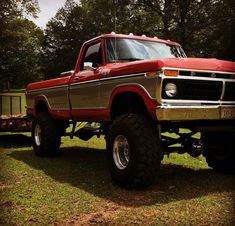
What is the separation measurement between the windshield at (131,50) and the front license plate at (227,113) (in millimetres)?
1841

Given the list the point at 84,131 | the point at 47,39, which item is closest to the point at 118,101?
the point at 84,131

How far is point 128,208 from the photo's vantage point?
5.30m

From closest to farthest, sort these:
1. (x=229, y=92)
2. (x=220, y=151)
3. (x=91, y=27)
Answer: (x=229, y=92) → (x=220, y=151) → (x=91, y=27)

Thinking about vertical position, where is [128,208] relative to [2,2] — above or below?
below

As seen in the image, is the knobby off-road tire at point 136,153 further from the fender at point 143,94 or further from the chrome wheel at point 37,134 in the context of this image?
the chrome wheel at point 37,134

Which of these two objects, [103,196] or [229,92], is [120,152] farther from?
[229,92]

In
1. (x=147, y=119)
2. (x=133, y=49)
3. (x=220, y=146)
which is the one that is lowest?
(x=220, y=146)

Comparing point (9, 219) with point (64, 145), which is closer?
point (9, 219)

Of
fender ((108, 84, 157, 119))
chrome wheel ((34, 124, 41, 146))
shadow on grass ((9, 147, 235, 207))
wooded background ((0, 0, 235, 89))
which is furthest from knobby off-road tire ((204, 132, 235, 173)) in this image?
wooded background ((0, 0, 235, 89))

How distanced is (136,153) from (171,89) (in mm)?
949

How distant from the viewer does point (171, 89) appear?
6012 mm

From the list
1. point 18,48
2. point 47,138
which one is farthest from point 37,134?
point 18,48

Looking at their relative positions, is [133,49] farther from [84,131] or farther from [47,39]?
[47,39]

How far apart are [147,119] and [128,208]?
1.50 m
